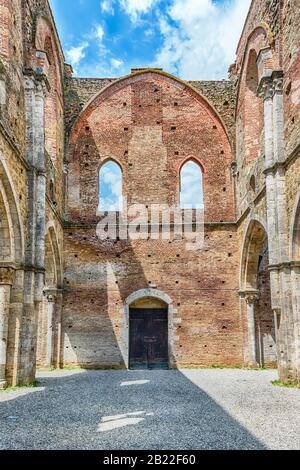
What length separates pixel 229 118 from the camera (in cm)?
1698

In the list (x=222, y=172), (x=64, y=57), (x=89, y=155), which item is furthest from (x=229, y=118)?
(x=64, y=57)

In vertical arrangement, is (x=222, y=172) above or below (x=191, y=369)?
above

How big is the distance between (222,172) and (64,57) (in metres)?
7.24

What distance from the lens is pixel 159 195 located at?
53.6 feet

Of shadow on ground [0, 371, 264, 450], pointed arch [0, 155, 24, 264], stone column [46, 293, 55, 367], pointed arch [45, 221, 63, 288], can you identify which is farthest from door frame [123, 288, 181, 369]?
pointed arch [0, 155, 24, 264]

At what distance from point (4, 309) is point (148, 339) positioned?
7026mm

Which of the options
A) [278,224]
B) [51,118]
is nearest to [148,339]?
[278,224]

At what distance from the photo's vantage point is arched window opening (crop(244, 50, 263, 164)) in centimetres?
1505

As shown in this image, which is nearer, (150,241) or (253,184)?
(253,184)

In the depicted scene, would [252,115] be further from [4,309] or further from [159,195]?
[4,309]

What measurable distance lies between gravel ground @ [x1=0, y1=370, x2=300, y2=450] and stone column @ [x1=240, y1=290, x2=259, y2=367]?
331cm

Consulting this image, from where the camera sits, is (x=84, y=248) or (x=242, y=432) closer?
(x=242, y=432)

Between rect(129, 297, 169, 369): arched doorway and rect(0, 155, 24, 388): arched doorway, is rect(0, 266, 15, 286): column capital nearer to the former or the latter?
rect(0, 155, 24, 388): arched doorway

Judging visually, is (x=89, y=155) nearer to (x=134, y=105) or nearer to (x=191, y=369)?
(x=134, y=105)
